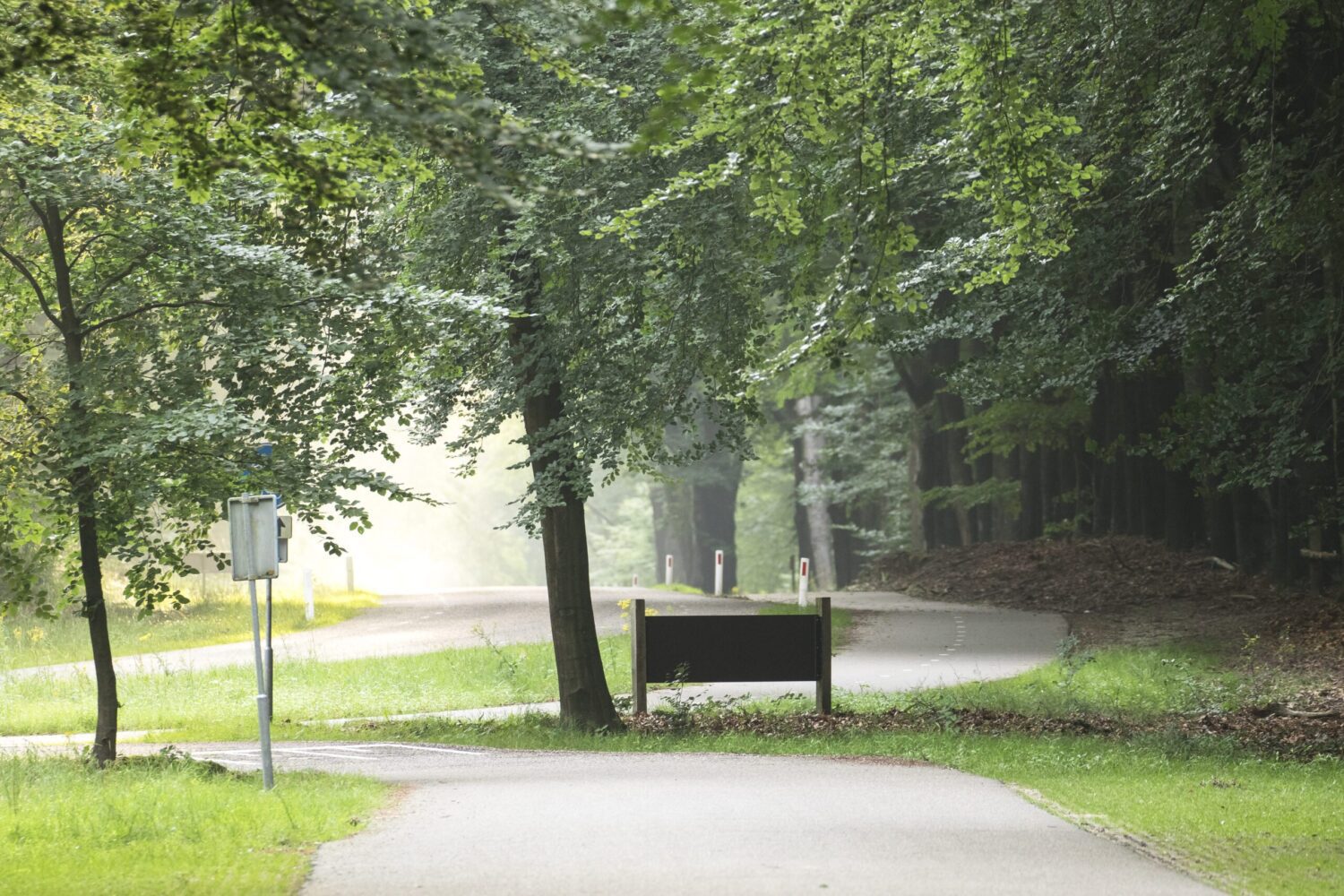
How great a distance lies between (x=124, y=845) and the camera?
8898 millimetres

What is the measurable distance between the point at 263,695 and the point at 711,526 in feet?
124

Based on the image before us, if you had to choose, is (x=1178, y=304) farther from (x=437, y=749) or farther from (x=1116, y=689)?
(x=437, y=749)

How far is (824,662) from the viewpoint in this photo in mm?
17516

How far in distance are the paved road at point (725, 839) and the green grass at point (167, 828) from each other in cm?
29

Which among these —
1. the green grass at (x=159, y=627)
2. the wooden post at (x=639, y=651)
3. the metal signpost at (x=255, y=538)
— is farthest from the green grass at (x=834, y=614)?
the metal signpost at (x=255, y=538)

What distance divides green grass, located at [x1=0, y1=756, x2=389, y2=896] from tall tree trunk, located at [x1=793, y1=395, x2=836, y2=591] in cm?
3097

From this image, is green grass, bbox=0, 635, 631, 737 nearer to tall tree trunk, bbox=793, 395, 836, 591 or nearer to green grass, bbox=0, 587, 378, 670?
green grass, bbox=0, 587, 378, 670

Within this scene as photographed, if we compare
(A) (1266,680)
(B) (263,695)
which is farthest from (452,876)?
(A) (1266,680)

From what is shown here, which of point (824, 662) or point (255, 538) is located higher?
point (255, 538)

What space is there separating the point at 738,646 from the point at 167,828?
879 centimetres

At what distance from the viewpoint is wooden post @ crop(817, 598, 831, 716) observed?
687 inches

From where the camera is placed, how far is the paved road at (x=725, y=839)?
→ 744 centimetres

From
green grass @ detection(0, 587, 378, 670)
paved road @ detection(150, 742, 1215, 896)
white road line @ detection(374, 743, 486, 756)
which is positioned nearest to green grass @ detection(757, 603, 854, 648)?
green grass @ detection(0, 587, 378, 670)

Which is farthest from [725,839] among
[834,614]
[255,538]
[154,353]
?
[834,614]
